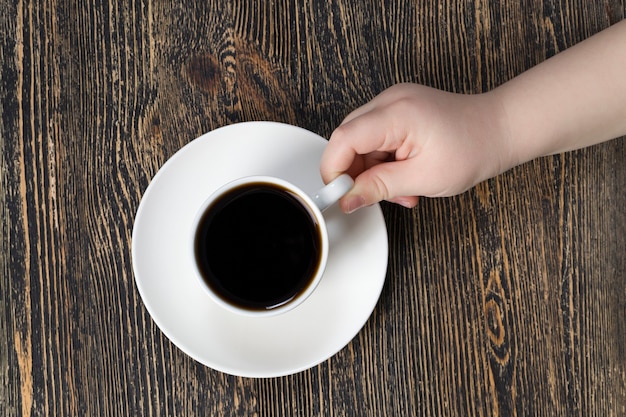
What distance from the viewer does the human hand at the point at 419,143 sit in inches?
23.9

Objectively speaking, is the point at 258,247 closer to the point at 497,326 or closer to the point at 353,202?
the point at 353,202

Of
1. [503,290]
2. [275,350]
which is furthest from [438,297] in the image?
[275,350]

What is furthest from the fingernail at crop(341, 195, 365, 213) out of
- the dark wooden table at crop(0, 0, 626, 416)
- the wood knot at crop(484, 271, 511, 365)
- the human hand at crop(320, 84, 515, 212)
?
the wood knot at crop(484, 271, 511, 365)

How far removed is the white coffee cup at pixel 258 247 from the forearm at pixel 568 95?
0.24 m

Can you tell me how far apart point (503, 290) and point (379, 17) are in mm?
361

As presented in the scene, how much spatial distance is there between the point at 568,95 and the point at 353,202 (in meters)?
0.26

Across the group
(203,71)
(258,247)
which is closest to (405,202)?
(258,247)

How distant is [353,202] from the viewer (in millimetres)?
600

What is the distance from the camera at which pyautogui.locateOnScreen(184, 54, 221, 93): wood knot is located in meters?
0.73

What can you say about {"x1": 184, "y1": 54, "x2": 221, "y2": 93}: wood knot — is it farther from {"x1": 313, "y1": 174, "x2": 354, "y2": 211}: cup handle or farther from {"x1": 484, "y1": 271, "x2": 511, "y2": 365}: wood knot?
{"x1": 484, "y1": 271, "x2": 511, "y2": 365}: wood knot

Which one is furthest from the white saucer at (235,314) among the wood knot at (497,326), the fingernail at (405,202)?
the wood knot at (497,326)

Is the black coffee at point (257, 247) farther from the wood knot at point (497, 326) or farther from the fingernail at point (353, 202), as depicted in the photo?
the wood knot at point (497, 326)

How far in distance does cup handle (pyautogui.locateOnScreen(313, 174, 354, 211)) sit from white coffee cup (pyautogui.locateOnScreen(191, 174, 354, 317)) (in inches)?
0.8

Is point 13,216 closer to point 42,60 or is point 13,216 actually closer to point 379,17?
point 42,60
